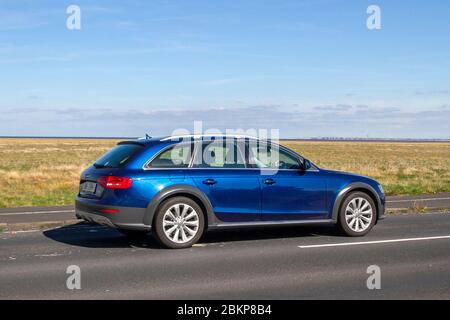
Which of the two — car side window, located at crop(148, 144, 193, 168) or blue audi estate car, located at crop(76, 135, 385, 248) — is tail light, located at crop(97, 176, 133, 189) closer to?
blue audi estate car, located at crop(76, 135, 385, 248)

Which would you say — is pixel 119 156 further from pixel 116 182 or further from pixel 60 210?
pixel 60 210

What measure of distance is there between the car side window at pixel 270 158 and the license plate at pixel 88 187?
2.28 metres

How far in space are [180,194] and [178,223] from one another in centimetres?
40

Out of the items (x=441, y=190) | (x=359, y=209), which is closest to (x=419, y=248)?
(x=359, y=209)

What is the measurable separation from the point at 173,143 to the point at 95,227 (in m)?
3.15

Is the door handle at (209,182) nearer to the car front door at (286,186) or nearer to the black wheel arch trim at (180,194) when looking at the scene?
the black wheel arch trim at (180,194)

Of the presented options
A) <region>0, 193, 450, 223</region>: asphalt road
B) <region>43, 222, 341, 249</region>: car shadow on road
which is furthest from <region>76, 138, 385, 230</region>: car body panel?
<region>0, 193, 450, 223</region>: asphalt road

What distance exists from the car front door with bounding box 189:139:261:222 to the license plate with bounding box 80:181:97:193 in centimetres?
138

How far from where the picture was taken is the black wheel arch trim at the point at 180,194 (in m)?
8.55

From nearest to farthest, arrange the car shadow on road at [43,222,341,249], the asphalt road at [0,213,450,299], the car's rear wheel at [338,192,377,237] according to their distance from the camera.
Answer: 1. the asphalt road at [0,213,450,299]
2. the car shadow on road at [43,222,341,249]
3. the car's rear wheel at [338,192,377,237]

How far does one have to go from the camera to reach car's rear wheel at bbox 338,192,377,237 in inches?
389

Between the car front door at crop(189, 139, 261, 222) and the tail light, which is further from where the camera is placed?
the car front door at crop(189, 139, 261, 222)
